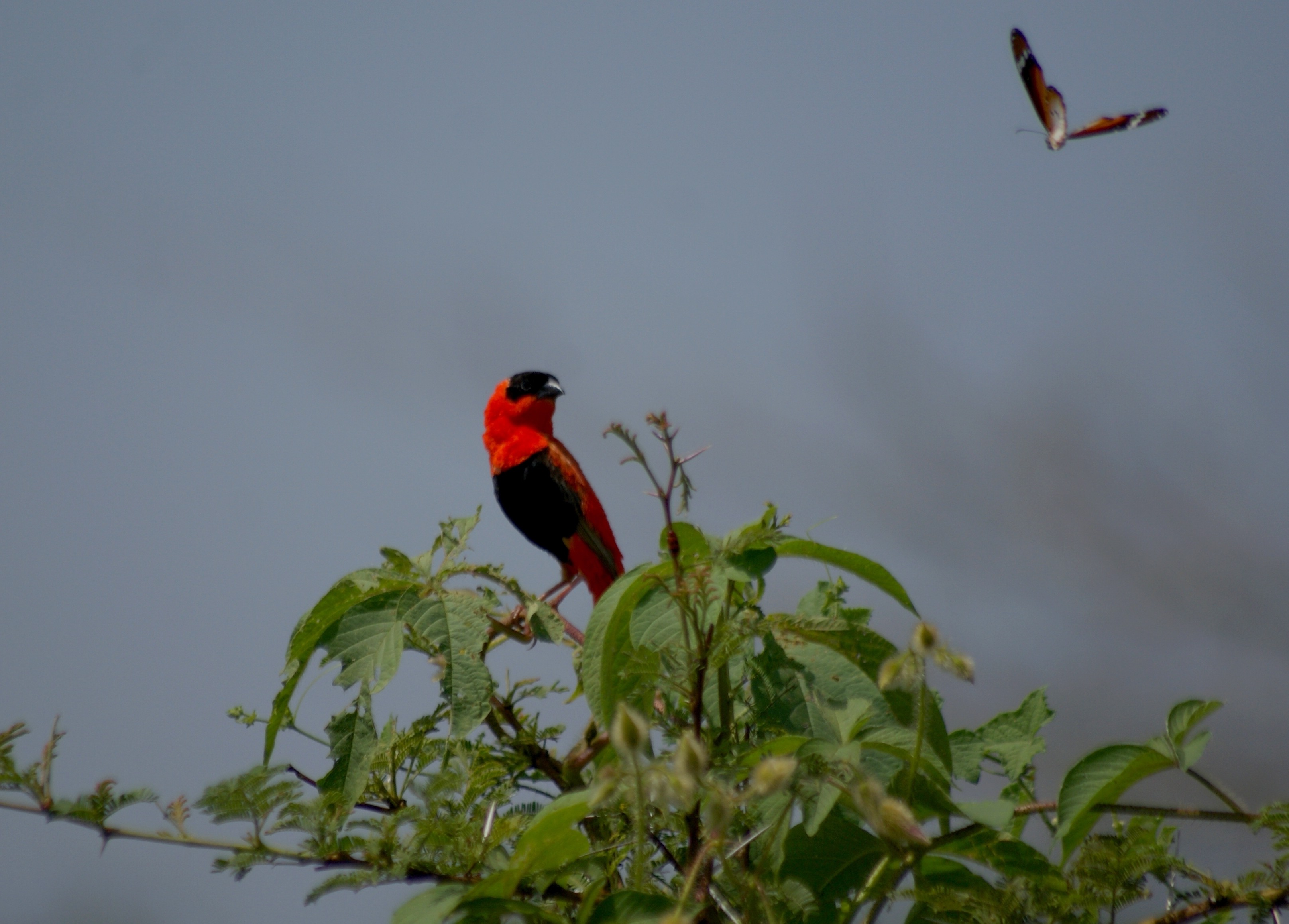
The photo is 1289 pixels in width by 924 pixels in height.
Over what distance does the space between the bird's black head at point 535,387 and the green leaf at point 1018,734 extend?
143 inches

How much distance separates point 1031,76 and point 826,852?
149cm

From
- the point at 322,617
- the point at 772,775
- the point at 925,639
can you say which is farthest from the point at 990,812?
the point at 322,617

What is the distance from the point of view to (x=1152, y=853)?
136cm

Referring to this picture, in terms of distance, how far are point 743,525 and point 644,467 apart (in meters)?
0.17

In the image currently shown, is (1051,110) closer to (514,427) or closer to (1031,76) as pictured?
(1031,76)

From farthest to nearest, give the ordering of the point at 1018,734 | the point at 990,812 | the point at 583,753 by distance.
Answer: the point at 1018,734 < the point at 583,753 < the point at 990,812

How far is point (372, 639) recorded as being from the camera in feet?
5.49

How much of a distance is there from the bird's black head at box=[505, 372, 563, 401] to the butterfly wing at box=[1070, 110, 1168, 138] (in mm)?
3433

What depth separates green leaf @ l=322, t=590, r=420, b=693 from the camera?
1630 millimetres

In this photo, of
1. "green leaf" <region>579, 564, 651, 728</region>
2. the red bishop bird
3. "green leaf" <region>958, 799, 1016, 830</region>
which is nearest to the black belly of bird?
the red bishop bird

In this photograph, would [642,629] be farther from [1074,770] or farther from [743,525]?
[1074,770]

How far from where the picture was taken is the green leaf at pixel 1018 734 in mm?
1877

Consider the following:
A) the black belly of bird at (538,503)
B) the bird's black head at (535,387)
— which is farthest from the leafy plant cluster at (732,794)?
the bird's black head at (535,387)

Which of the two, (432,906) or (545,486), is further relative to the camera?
(545,486)
